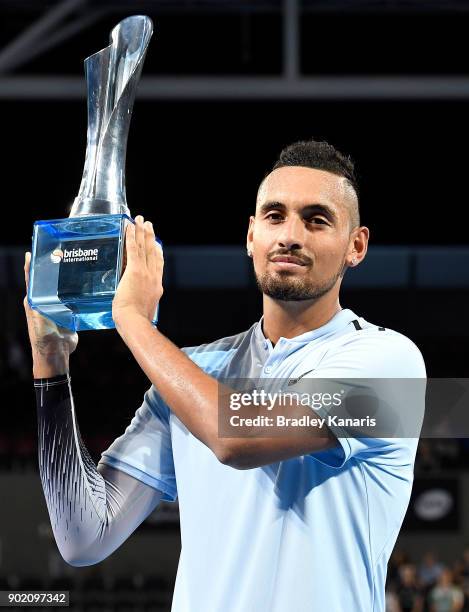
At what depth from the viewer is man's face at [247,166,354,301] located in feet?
6.18

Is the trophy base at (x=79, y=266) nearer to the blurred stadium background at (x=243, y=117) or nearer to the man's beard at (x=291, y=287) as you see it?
the man's beard at (x=291, y=287)

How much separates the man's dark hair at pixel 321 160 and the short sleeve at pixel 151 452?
1.90 feet

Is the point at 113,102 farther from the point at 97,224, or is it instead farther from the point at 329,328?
the point at 329,328

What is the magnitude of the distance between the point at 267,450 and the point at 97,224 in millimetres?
569

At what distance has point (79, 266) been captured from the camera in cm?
183

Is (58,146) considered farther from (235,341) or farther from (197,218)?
(235,341)

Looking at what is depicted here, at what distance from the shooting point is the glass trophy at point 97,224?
5.97 feet

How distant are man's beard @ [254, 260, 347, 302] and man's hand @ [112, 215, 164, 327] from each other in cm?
23

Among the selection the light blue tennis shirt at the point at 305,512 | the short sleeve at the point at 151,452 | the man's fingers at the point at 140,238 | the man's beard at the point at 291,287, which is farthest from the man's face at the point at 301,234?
the short sleeve at the point at 151,452

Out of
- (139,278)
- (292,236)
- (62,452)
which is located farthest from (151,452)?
(292,236)

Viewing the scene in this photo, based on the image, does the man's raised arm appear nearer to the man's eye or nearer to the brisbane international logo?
the brisbane international logo

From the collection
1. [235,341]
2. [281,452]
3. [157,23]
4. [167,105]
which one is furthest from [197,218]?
[281,452]

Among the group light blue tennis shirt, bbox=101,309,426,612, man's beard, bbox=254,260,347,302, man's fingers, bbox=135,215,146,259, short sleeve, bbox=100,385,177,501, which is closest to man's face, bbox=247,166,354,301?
man's beard, bbox=254,260,347,302

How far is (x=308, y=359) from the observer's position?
1.94 meters
